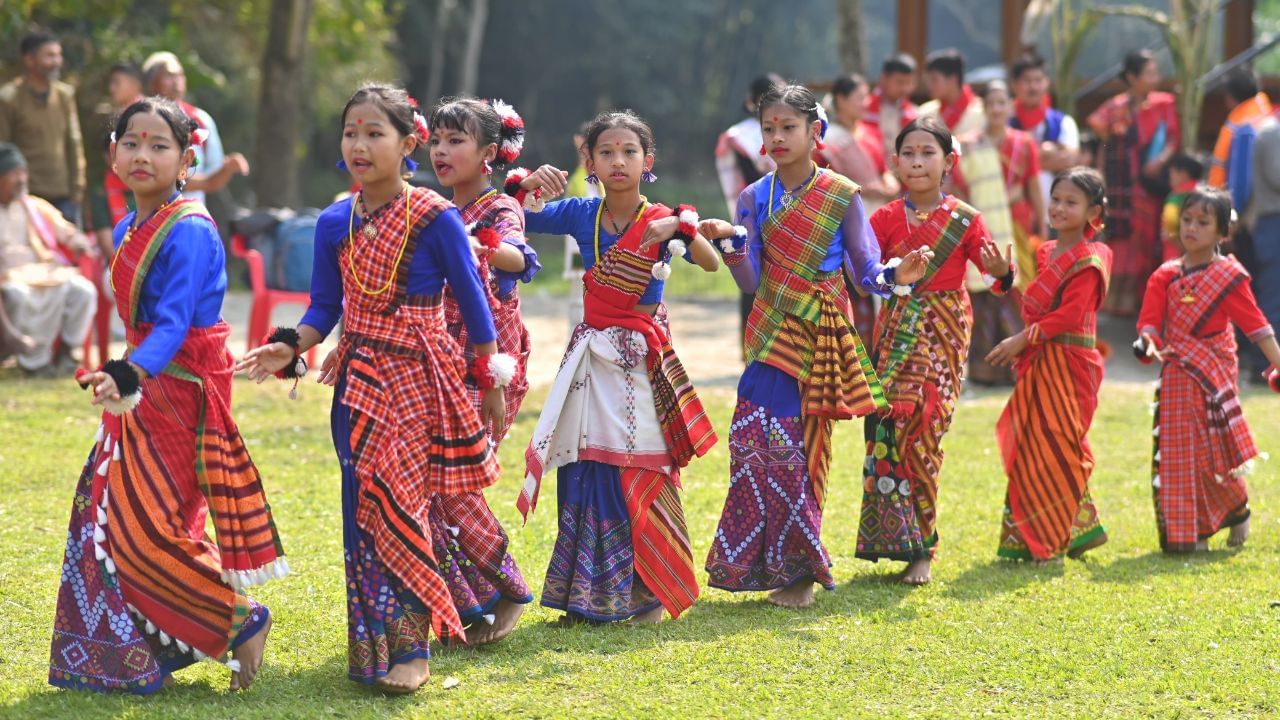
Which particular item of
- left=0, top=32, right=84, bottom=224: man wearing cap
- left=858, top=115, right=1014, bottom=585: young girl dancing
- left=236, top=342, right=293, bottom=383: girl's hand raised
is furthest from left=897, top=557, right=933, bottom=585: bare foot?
left=0, top=32, right=84, bottom=224: man wearing cap

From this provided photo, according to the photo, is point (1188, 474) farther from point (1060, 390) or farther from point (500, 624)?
point (500, 624)

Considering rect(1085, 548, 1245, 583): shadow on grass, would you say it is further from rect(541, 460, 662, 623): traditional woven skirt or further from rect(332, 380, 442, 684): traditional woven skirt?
rect(332, 380, 442, 684): traditional woven skirt

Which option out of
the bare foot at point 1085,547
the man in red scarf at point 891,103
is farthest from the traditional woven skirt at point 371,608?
the man in red scarf at point 891,103

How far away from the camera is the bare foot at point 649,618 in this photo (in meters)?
5.43

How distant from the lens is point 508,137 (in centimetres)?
541

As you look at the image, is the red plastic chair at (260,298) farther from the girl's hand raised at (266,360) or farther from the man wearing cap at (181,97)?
the girl's hand raised at (266,360)

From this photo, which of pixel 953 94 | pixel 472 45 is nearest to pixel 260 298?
pixel 953 94

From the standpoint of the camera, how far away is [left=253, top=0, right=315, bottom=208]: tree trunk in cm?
1589

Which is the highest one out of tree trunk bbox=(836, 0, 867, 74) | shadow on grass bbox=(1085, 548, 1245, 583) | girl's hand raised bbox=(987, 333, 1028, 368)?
tree trunk bbox=(836, 0, 867, 74)

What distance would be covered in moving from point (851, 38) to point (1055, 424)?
31.4 feet

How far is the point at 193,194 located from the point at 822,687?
7.22m

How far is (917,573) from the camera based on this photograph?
20.0ft

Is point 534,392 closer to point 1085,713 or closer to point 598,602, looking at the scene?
point 598,602

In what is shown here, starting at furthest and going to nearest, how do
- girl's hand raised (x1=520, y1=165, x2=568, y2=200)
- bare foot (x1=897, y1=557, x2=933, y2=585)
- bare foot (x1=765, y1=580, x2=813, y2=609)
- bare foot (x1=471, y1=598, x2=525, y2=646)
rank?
bare foot (x1=897, y1=557, x2=933, y2=585) → bare foot (x1=765, y1=580, x2=813, y2=609) → girl's hand raised (x1=520, y1=165, x2=568, y2=200) → bare foot (x1=471, y1=598, x2=525, y2=646)
